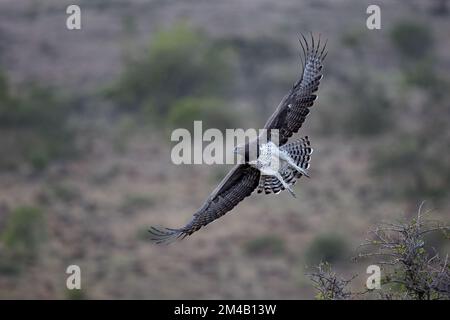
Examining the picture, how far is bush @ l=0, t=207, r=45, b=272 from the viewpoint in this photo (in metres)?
25.6

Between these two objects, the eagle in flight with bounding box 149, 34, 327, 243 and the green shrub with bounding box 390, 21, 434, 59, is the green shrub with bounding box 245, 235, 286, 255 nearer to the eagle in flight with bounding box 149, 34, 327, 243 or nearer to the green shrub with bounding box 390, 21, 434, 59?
the eagle in flight with bounding box 149, 34, 327, 243

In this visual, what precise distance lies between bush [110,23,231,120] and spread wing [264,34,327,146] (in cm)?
2509

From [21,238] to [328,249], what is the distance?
30.4 ft

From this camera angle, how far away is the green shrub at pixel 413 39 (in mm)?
40938

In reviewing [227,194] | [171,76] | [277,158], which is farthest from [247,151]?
[171,76]

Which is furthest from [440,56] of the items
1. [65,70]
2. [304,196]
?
[65,70]

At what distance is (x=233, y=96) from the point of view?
38031 millimetres

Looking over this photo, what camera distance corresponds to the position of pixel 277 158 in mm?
11398

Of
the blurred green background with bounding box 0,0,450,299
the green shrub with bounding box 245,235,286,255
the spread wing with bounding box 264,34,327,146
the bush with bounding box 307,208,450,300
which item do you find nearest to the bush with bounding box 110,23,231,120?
the blurred green background with bounding box 0,0,450,299

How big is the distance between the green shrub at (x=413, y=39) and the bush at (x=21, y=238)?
21.3 meters

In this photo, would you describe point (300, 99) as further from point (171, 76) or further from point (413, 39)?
point (413, 39)
